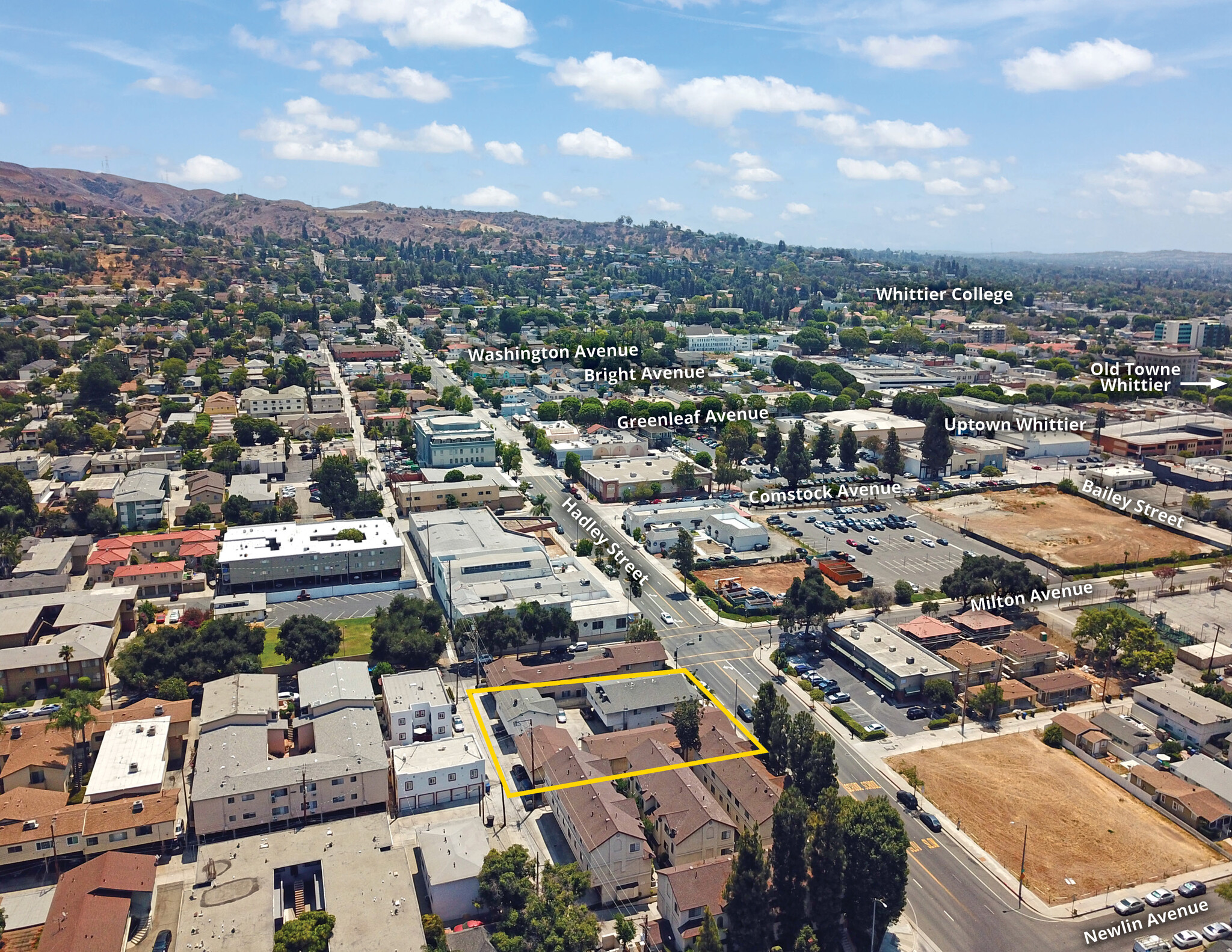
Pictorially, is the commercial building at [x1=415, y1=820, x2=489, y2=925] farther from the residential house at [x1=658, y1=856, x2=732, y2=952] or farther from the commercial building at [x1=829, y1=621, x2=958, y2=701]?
the commercial building at [x1=829, y1=621, x2=958, y2=701]

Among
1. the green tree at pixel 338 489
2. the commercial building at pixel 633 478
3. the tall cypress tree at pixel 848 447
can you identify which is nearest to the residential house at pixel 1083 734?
the commercial building at pixel 633 478

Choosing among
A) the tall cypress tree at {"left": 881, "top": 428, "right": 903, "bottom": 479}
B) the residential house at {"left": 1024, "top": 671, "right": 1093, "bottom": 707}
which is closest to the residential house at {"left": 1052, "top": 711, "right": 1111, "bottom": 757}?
the residential house at {"left": 1024, "top": 671, "right": 1093, "bottom": 707}

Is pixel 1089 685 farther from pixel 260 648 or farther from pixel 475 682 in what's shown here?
pixel 260 648

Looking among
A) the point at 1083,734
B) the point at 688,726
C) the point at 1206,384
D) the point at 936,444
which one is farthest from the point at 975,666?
the point at 1206,384

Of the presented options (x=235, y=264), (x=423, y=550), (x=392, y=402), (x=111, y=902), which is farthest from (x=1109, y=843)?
(x=235, y=264)

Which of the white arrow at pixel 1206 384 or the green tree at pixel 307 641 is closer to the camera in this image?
the green tree at pixel 307 641

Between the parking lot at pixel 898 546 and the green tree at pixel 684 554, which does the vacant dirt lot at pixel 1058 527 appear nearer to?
the parking lot at pixel 898 546

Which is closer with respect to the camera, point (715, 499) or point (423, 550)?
point (423, 550)
